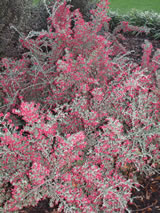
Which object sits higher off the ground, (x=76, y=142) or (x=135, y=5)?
(x=76, y=142)

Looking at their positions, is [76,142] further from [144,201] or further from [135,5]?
[135,5]

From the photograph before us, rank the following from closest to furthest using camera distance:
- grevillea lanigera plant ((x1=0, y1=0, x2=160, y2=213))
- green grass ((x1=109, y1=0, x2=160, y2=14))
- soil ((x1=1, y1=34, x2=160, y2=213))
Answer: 1. grevillea lanigera plant ((x1=0, y1=0, x2=160, y2=213))
2. soil ((x1=1, y1=34, x2=160, y2=213))
3. green grass ((x1=109, y1=0, x2=160, y2=14))

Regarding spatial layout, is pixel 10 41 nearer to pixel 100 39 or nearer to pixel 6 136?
pixel 100 39

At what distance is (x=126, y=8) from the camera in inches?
297

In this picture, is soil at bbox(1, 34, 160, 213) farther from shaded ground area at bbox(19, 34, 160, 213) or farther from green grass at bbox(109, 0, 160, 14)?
green grass at bbox(109, 0, 160, 14)

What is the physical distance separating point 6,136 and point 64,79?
0.78 meters

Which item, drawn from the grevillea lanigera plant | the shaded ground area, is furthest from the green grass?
the shaded ground area

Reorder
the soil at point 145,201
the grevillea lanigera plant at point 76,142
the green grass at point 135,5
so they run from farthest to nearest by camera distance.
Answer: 1. the green grass at point 135,5
2. the soil at point 145,201
3. the grevillea lanigera plant at point 76,142

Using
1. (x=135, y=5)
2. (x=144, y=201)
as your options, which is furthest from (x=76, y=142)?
(x=135, y=5)

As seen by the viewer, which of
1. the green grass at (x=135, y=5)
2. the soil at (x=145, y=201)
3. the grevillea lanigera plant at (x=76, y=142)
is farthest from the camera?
the green grass at (x=135, y=5)

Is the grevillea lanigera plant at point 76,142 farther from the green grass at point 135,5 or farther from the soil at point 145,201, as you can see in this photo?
the green grass at point 135,5

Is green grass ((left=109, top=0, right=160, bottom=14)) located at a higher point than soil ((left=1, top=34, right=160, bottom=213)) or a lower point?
higher

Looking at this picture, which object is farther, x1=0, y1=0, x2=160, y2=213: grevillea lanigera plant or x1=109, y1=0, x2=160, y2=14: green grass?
x1=109, y1=0, x2=160, y2=14: green grass

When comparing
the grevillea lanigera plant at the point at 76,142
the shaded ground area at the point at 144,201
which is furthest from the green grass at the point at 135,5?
the shaded ground area at the point at 144,201
